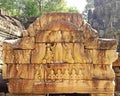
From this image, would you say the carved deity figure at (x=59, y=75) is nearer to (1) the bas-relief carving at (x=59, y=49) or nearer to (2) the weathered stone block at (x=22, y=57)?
(1) the bas-relief carving at (x=59, y=49)

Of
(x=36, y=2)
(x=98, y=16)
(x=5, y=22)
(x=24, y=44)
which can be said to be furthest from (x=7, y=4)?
(x=24, y=44)

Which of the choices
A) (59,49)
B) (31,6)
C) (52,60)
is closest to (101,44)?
(59,49)

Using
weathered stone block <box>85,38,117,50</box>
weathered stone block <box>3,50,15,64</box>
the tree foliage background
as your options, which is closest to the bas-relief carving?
weathered stone block <box>85,38,117,50</box>

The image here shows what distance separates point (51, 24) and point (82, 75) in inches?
53.6

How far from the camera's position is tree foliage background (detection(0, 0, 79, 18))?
114 ft

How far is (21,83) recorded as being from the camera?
6.13m

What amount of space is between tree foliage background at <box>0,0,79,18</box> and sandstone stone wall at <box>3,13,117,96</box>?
2833 centimetres

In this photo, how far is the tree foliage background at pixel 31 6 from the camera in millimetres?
34844

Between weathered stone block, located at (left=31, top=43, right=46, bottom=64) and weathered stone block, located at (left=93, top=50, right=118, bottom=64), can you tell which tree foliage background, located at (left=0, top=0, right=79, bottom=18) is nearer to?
weathered stone block, located at (left=31, top=43, right=46, bottom=64)

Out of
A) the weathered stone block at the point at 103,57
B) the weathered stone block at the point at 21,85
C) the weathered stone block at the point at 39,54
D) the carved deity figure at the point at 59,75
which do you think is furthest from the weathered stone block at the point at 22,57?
the weathered stone block at the point at 103,57

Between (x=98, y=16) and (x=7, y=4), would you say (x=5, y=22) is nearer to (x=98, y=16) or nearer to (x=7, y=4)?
(x=7, y=4)

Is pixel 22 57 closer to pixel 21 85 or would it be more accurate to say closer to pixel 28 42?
pixel 28 42

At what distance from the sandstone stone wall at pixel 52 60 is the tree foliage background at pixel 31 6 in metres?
28.3

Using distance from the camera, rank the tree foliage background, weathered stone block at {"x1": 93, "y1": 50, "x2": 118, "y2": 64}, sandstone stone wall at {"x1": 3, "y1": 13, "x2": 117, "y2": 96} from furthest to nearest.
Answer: the tree foliage background
weathered stone block at {"x1": 93, "y1": 50, "x2": 118, "y2": 64}
sandstone stone wall at {"x1": 3, "y1": 13, "x2": 117, "y2": 96}
